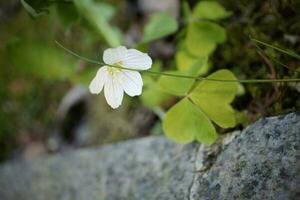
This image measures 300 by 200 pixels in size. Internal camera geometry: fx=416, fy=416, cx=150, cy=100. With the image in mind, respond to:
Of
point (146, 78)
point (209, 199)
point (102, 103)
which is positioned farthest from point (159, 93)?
point (209, 199)

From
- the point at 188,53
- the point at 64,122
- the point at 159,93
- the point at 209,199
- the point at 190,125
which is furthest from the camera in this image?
the point at 64,122

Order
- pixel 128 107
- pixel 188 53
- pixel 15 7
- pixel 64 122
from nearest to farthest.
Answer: pixel 188 53
pixel 128 107
pixel 64 122
pixel 15 7

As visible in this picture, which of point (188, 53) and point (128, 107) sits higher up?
point (128, 107)

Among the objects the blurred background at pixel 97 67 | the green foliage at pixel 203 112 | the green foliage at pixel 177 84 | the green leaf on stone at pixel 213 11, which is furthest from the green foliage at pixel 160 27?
the green foliage at pixel 203 112

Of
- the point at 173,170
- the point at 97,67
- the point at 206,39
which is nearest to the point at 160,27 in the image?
the point at 206,39

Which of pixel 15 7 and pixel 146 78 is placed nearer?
pixel 146 78

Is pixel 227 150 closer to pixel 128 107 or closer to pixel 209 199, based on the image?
pixel 209 199

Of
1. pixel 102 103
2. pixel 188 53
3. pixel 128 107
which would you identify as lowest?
pixel 188 53
